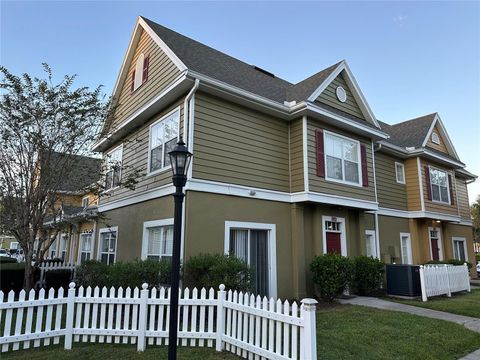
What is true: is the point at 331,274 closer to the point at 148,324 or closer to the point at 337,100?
the point at 148,324

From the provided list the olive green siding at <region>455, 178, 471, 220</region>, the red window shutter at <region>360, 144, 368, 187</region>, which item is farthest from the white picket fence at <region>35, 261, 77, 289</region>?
the olive green siding at <region>455, 178, 471, 220</region>

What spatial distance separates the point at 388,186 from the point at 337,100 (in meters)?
5.51

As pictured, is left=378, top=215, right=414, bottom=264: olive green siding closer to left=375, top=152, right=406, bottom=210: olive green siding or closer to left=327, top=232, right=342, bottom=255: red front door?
left=375, top=152, right=406, bottom=210: olive green siding

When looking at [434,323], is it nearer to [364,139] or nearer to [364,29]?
[364,139]

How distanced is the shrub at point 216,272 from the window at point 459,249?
16028 millimetres

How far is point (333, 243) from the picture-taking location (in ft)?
37.1

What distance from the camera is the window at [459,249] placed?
1818 cm

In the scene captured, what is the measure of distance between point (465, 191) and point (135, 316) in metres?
22.5

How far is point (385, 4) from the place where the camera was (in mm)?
12094

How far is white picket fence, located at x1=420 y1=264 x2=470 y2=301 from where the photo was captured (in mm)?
10311

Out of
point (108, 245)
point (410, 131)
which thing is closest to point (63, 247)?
point (108, 245)

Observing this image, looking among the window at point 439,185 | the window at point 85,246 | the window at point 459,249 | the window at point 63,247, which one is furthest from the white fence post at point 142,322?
the window at point 459,249

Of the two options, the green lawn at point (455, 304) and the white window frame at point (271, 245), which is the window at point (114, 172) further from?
the green lawn at point (455, 304)

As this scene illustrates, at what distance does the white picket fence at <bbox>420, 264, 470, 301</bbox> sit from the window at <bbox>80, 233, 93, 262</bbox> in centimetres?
1362
